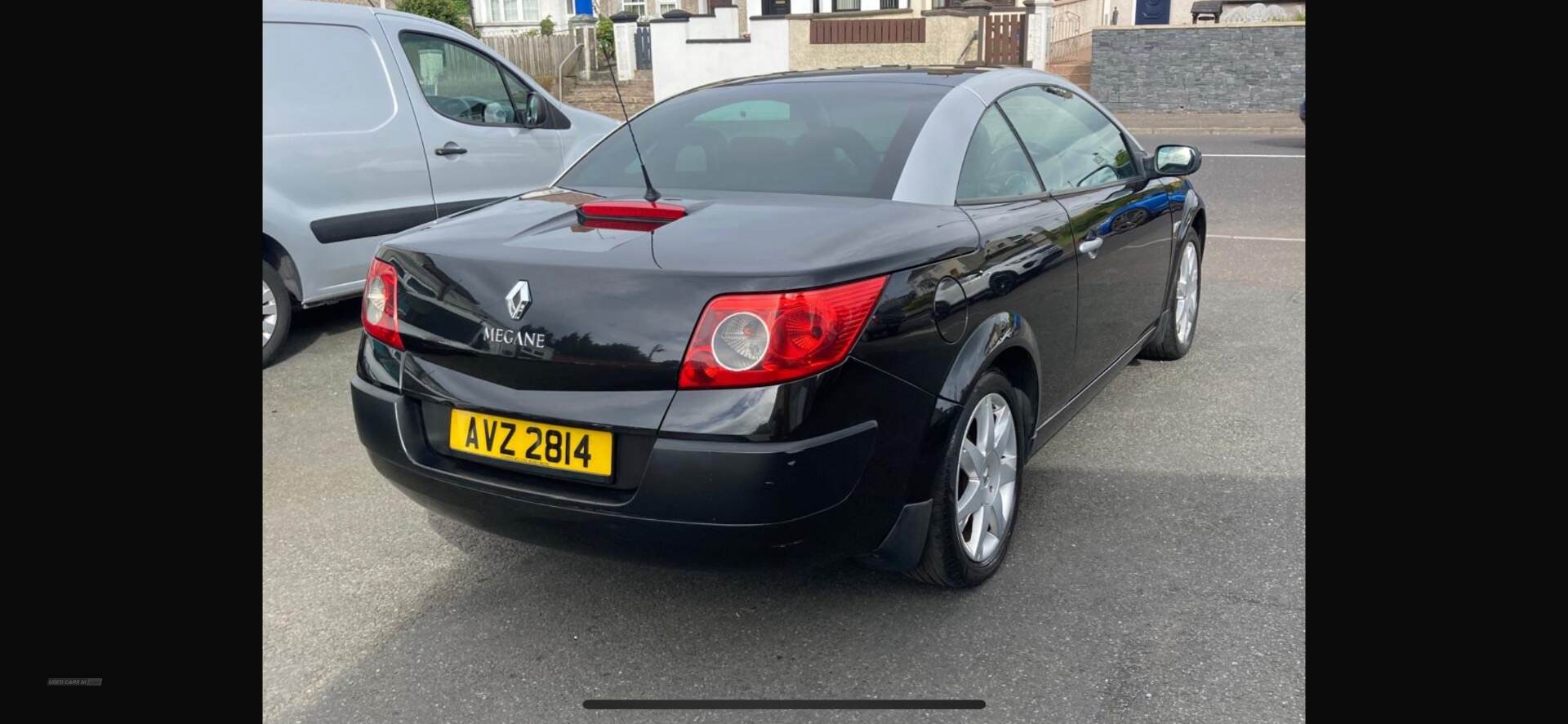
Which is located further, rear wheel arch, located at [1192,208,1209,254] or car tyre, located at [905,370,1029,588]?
rear wheel arch, located at [1192,208,1209,254]

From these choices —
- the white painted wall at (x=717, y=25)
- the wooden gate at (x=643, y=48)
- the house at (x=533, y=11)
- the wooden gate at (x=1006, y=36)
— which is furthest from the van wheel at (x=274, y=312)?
the house at (x=533, y=11)

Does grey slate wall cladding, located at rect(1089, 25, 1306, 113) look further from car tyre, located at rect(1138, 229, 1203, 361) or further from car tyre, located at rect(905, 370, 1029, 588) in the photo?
car tyre, located at rect(905, 370, 1029, 588)

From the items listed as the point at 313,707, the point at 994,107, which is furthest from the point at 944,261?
the point at 313,707

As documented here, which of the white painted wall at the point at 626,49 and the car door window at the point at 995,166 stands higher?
the white painted wall at the point at 626,49

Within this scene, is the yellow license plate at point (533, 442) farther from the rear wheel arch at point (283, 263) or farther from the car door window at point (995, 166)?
the rear wheel arch at point (283, 263)

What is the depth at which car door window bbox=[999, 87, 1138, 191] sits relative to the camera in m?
3.98

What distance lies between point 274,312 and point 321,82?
120 centimetres

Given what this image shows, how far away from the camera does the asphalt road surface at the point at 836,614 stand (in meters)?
2.83

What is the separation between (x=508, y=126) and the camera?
7.00 meters

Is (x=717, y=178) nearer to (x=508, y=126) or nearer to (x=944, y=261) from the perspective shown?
Result: (x=944, y=261)

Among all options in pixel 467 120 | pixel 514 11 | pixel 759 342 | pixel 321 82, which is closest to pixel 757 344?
pixel 759 342

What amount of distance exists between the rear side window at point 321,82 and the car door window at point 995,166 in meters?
3.65

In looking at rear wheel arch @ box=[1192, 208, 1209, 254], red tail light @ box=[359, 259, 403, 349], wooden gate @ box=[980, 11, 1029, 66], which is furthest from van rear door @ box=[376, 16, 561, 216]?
wooden gate @ box=[980, 11, 1029, 66]

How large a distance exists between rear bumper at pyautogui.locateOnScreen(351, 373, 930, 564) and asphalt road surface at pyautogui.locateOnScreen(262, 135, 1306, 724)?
17cm
